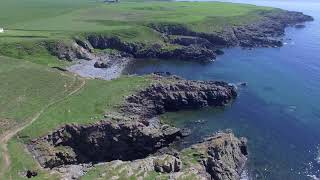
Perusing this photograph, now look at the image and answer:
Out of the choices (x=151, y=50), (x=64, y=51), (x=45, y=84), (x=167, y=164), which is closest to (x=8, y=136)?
(x=45, y=84)

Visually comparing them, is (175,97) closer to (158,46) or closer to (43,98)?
(43,98)

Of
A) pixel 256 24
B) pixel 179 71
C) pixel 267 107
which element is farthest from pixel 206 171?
pixel 256 24

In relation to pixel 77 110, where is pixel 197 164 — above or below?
below

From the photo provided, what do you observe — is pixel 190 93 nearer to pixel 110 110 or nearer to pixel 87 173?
pixel 110 110

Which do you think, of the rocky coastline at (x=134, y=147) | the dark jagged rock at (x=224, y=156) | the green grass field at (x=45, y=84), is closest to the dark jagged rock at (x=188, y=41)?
the green grass field at (x=45, y=84)

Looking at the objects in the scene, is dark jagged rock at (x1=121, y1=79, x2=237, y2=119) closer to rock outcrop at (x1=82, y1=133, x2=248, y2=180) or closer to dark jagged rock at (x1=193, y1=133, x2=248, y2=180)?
dark jagged rock at (x1=193, y1=133, x2=248, y2=180)

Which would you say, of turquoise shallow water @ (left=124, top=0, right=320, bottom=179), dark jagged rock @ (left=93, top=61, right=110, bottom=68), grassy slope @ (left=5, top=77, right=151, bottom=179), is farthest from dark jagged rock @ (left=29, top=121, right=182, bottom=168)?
dark jagged rock @ (left=93, top=61, right=110, bottom=68)

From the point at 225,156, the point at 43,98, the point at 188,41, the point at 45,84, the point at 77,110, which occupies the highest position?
the point at 45,84
